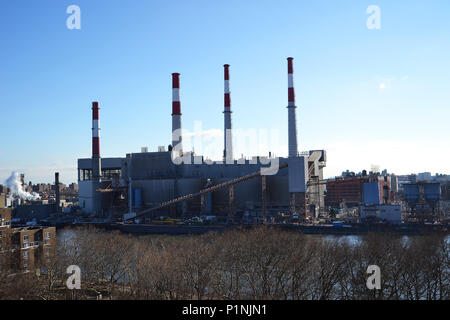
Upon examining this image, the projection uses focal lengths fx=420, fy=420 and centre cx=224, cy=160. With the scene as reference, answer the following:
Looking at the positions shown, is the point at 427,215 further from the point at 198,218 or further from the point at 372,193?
the point at 198,218

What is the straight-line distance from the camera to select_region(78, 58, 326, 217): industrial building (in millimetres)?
31016

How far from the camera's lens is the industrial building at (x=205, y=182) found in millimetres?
31016

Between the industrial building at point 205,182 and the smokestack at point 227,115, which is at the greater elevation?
the smokestack at point 227,115

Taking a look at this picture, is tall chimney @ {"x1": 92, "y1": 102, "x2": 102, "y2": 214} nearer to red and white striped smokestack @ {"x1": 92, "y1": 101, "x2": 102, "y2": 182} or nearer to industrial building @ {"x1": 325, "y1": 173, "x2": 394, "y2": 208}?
red and white striped smokestack @ {"x1": 92, "y1": 101, "x2": 102, "y2": 182}

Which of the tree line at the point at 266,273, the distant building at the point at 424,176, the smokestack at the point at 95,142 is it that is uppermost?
the smokestack at the point at 95,142

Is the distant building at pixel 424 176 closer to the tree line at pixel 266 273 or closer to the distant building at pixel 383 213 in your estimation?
the distant building at pixel 383 213

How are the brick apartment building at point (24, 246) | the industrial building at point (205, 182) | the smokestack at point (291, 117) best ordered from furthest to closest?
1. the industrial building at point (205, 182)
2. the smokestack at point (291, 117)
3. the brick apartment building at point (24, 246)

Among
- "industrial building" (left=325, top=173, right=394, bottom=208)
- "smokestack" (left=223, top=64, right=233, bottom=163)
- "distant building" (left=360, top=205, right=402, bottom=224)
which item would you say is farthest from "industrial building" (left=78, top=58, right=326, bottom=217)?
"industrial building" (left=325, top=173, right=394, bottom=208)

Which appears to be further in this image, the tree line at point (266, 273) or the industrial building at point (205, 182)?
the industrial building at point (205, 182)

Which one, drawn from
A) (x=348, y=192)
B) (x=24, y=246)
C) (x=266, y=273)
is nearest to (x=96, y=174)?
(x=24, y=246)

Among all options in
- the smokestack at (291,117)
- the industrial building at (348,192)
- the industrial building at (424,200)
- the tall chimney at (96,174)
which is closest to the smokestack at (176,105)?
the tall chimney at (96,174)

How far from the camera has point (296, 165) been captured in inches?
1192
